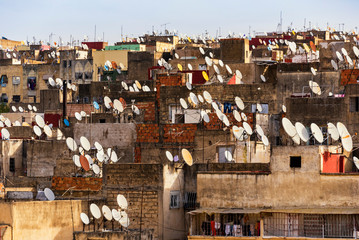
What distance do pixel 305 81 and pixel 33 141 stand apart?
1310 centimetres

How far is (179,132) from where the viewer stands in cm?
4912

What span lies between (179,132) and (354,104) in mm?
7245

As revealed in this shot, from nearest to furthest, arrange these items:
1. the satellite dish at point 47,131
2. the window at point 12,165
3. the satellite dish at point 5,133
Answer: the satellite dish at point 47,131 < the satellite dish at point 5,133 < the window at point 12,165

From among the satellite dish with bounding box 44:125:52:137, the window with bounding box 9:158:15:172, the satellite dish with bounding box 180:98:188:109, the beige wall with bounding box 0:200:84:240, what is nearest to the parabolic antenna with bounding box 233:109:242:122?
the satellite dish with bounding box 180:98:188:109

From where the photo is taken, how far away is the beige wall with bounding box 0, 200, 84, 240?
34188 mm

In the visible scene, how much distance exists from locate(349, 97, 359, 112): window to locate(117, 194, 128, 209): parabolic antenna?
14902 millimetres

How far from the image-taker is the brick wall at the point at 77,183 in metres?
42.6

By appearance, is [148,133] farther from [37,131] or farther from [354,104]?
[354,104]

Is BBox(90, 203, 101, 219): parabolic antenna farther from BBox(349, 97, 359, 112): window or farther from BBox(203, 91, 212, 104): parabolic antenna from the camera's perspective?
BBox(203, 91, 212, 104): parabolic antenna

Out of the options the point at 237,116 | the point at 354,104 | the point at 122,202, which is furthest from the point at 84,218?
the point at 354,104

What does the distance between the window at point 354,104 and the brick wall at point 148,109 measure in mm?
10421

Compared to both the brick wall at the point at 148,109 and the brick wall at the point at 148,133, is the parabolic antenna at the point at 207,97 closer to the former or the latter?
the brick wall at the point at 148,133

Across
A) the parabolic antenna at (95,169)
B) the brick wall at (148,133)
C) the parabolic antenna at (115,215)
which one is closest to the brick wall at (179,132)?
the brick wall at (148,133)

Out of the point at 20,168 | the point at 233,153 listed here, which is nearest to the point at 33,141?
the point at 20,168
